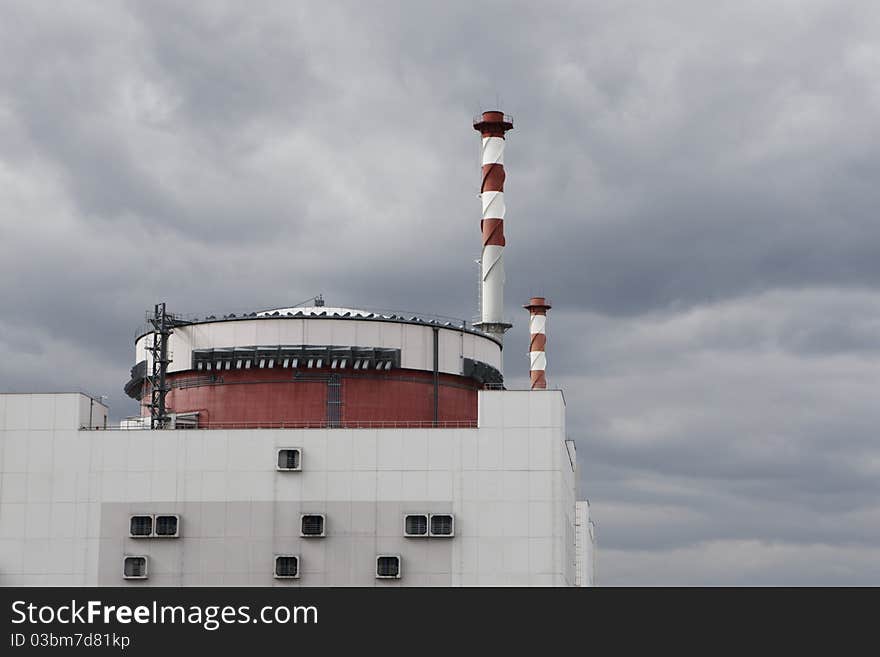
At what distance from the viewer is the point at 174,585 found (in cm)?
5175

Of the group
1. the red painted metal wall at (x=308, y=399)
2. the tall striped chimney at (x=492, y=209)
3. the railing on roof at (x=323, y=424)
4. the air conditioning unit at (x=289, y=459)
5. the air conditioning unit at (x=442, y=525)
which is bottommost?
the air conditioning unit at (x=442, y=525)

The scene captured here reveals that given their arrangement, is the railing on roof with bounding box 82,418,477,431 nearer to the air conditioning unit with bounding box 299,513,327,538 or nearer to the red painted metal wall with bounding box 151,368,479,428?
the red painted metal wall with bounding box 151,368,479,428

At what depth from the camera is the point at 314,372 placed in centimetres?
5741

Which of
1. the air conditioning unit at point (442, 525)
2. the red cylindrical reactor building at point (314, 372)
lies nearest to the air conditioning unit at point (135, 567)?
the red cylindrical reactor building at point (314, 372)

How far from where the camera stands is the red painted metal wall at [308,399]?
56875 mm

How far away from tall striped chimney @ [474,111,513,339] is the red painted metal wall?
22.3 metres

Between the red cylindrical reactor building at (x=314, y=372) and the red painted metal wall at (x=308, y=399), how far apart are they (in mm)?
41

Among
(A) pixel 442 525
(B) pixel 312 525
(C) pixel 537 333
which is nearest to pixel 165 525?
(B) pixel 312 525

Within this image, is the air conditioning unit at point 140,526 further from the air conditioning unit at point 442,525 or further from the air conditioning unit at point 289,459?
the air conditioning unit at point 442,525

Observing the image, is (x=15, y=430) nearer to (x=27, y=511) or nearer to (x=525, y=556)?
(x=27, y=511)

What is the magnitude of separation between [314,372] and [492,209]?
24623 millimetres

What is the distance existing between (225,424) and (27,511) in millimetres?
8728
